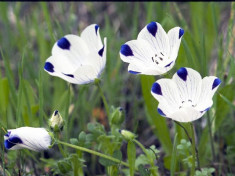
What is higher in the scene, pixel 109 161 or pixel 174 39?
pixel 174 39

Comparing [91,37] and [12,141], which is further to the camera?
[91,37]

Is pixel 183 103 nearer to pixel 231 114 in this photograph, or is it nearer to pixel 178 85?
pixel 178 85

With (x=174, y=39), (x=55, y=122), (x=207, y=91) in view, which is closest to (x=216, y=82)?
(x=207, y=91)

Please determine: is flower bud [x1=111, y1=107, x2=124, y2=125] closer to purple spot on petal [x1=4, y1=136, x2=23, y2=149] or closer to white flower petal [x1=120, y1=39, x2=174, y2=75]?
white flower petal [x1=120, y1=39, x2=174, y2=75]

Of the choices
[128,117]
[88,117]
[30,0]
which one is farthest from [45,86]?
[30,0]

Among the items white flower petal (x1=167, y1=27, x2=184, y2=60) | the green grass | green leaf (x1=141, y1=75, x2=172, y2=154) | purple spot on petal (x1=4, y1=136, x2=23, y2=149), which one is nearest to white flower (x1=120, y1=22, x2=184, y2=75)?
white flower petal (x1=167, y1=27, x2=184, y2=60)

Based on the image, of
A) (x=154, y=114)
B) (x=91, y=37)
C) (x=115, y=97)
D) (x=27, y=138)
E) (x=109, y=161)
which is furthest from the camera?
(x=115, y=97)

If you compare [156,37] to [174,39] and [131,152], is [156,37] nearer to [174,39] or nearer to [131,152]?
[174,39]
